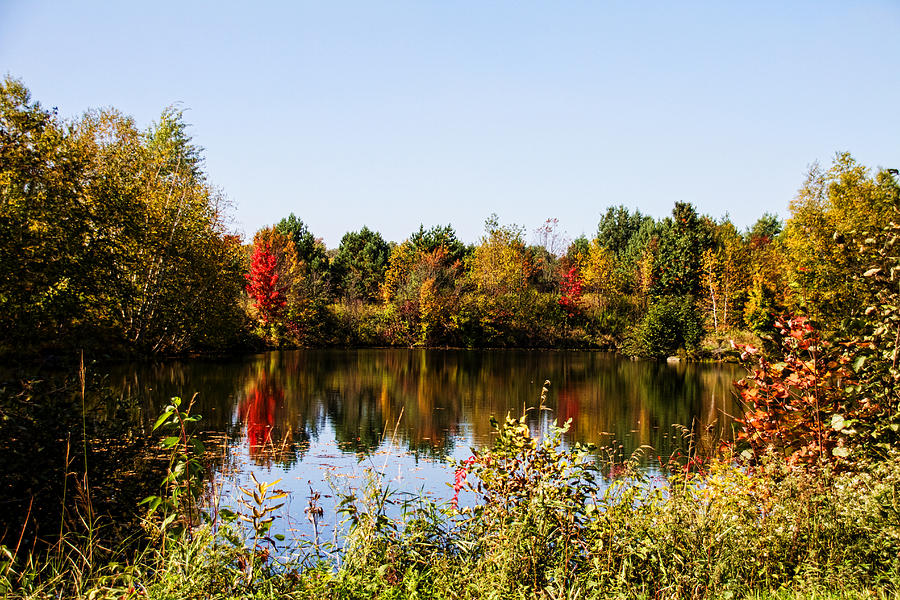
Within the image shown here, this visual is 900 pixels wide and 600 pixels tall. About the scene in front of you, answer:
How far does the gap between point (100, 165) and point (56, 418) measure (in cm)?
1769

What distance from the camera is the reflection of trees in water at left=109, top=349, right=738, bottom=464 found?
12516 millimetres

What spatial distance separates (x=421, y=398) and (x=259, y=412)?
5180 millimetres

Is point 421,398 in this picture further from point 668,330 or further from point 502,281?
point 502,281

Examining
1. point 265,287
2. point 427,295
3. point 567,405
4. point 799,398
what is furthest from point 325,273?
point 799,398

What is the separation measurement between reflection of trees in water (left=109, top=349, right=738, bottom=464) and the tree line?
9.14 feet

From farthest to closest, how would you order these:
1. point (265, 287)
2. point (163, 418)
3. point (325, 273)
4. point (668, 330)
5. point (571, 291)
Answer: point (325, 273), point (571, 291), point (668, 330), point (265, 287), point (163, 418)

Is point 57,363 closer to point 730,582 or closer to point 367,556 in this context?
point 367,556

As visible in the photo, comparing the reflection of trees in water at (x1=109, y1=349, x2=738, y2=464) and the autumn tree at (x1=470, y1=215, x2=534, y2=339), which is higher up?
the autumn tree at (x1=470, y1=215, x2=534, y2=339)

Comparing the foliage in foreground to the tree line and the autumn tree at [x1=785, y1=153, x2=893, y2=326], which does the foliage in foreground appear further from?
the autumn tree at [x1=785, y1=153, x2=893, y2=326]

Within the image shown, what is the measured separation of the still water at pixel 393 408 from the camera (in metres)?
9.53

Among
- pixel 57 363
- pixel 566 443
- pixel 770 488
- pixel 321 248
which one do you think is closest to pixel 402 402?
pixel 566 443

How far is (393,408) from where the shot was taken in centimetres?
1622

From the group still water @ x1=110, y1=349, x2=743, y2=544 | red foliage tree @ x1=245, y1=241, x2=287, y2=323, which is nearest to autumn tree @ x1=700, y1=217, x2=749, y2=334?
still water @ x1=110, y1=349, x2=743, y2=544

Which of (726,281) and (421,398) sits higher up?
(726,281)
